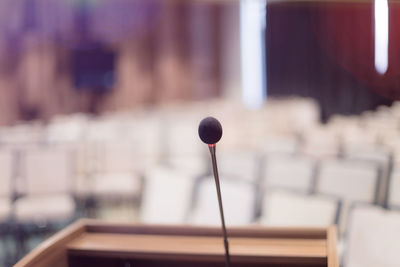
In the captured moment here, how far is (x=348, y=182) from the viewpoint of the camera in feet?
10.4

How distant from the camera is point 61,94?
10.7 meters

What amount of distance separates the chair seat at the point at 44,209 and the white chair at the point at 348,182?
2185 millimetres

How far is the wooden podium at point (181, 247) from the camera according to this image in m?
1.60

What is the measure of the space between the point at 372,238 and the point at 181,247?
1220 millimetres

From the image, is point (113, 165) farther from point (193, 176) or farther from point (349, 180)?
point (349, 180)

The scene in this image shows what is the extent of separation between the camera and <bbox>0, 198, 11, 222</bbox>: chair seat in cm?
400

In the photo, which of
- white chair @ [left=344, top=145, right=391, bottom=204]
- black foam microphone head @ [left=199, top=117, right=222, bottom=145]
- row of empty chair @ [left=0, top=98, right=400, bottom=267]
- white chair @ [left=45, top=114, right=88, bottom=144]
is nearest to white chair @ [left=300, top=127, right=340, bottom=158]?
row of empty chair @ [left=0, top=98, right=400, bottom=267]

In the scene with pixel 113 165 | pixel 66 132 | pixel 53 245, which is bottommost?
pixel 113 165

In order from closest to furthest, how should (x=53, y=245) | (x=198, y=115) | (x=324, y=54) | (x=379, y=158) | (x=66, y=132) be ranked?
1. (x=53, y=245)
2. (x=379, y=158)
3. (x=66, y=132)
4. (x=198, y=115)
5. (x=324, y=54)

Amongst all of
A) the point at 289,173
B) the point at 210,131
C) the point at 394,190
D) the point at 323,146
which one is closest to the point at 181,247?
the point at 210,131

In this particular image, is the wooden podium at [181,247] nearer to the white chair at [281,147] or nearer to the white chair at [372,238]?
the white chair at [372,238]

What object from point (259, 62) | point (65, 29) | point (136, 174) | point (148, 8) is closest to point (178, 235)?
point (136, 174)

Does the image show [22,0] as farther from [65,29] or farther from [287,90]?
[287,90]

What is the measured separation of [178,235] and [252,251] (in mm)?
351
